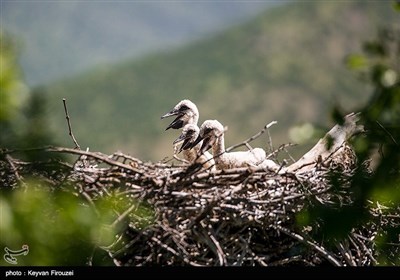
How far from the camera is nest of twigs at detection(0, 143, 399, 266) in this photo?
5.40 metres

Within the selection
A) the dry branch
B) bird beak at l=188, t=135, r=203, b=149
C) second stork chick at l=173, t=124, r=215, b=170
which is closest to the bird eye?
second stork chick at l=173, t=124, r=215, b=170

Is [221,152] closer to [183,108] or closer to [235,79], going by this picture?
[183,108]

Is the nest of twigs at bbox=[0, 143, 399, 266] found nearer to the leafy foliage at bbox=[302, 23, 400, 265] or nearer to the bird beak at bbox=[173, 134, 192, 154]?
the leafy foliage at bbox=[302, 23, 400, 265]

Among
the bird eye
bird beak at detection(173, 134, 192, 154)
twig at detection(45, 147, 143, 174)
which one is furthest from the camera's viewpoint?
the bird eye

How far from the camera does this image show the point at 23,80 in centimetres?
401

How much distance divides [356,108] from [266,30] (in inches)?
1733

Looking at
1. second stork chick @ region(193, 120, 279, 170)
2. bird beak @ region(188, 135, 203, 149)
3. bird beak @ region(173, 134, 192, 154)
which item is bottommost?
second stork chick @ region(193, 120, 279, 170)

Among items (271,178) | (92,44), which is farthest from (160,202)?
(92,44)

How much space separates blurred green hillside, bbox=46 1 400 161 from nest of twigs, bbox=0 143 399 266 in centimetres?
2761

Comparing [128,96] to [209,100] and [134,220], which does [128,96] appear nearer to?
[209,100]

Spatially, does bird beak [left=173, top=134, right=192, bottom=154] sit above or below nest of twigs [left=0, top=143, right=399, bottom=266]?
above

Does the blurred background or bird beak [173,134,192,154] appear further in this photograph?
the blurred background

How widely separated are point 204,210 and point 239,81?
37.6 meters

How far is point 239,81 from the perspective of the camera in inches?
1687
